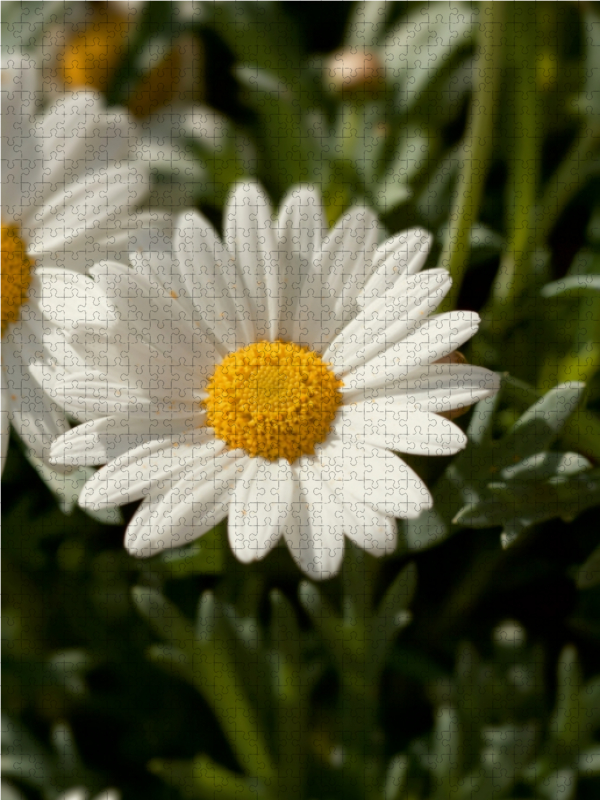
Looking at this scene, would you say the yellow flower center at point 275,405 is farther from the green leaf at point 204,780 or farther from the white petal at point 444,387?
the green leaf at point 204,780

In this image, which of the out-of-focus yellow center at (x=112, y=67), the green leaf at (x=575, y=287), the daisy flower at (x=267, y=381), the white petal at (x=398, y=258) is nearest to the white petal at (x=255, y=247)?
the daisy flower at (x=267, y=381)

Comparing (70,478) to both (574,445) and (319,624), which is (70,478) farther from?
(574,445)

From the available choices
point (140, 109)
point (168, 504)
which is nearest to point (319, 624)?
point (168, 504)

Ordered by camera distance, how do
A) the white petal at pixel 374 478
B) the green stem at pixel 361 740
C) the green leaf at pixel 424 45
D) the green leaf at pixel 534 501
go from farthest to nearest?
the green leaf at pixel 424 45 < the green stem at pixel 361 740 < the green leaf at pixel 534 501 < the white petal at pixel 374 478

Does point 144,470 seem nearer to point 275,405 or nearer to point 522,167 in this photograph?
point 275,405

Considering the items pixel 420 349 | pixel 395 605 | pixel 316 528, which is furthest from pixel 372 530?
pixel 395 605

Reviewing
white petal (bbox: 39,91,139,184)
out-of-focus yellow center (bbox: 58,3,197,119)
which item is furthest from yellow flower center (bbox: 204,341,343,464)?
out-of-focus yellow center (bbox: 58,3,197,119)
